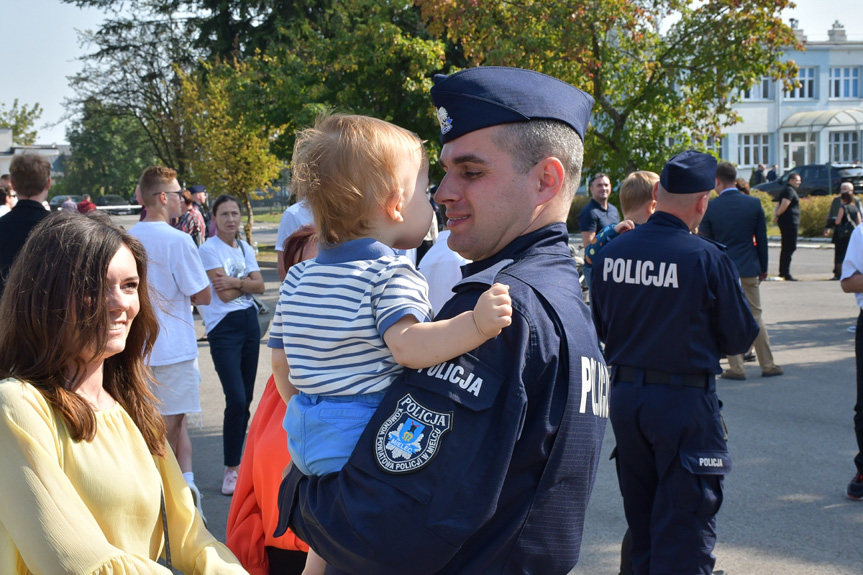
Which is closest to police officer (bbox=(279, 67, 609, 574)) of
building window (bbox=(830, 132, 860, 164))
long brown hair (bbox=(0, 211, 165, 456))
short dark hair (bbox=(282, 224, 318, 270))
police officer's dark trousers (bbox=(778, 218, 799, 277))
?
long brown hair (bbox=(0, 211, 165, 456))

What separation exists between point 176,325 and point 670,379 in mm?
3212

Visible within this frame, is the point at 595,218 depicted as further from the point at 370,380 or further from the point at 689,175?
the point at 370,380

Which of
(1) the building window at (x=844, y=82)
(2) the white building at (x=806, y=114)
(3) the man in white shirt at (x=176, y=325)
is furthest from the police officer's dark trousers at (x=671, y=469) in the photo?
(1) the building window at (x=844, y=82)

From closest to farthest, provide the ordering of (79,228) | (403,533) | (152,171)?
(403,533)
(79,228)
(152,171)

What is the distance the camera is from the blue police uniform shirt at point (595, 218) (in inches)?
390

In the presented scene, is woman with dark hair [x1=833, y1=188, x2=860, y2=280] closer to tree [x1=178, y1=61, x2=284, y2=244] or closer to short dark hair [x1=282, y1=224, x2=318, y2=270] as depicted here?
short dark hair [x1=282, y1=224, x2=318, y2=270]

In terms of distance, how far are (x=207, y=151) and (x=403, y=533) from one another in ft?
85.1

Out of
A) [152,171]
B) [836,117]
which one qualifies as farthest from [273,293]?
[836,117]

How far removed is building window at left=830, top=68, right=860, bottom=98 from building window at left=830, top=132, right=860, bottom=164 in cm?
319

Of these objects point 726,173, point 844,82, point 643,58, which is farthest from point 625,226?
point 844,82

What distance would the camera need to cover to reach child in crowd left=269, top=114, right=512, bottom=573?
68.6 inches

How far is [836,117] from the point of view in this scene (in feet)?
158

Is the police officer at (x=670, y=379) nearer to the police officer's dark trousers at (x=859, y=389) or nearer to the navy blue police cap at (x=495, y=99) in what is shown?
the police officer's dark trousers at (x=859, y=389)

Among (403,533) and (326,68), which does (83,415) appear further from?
(326,68)
